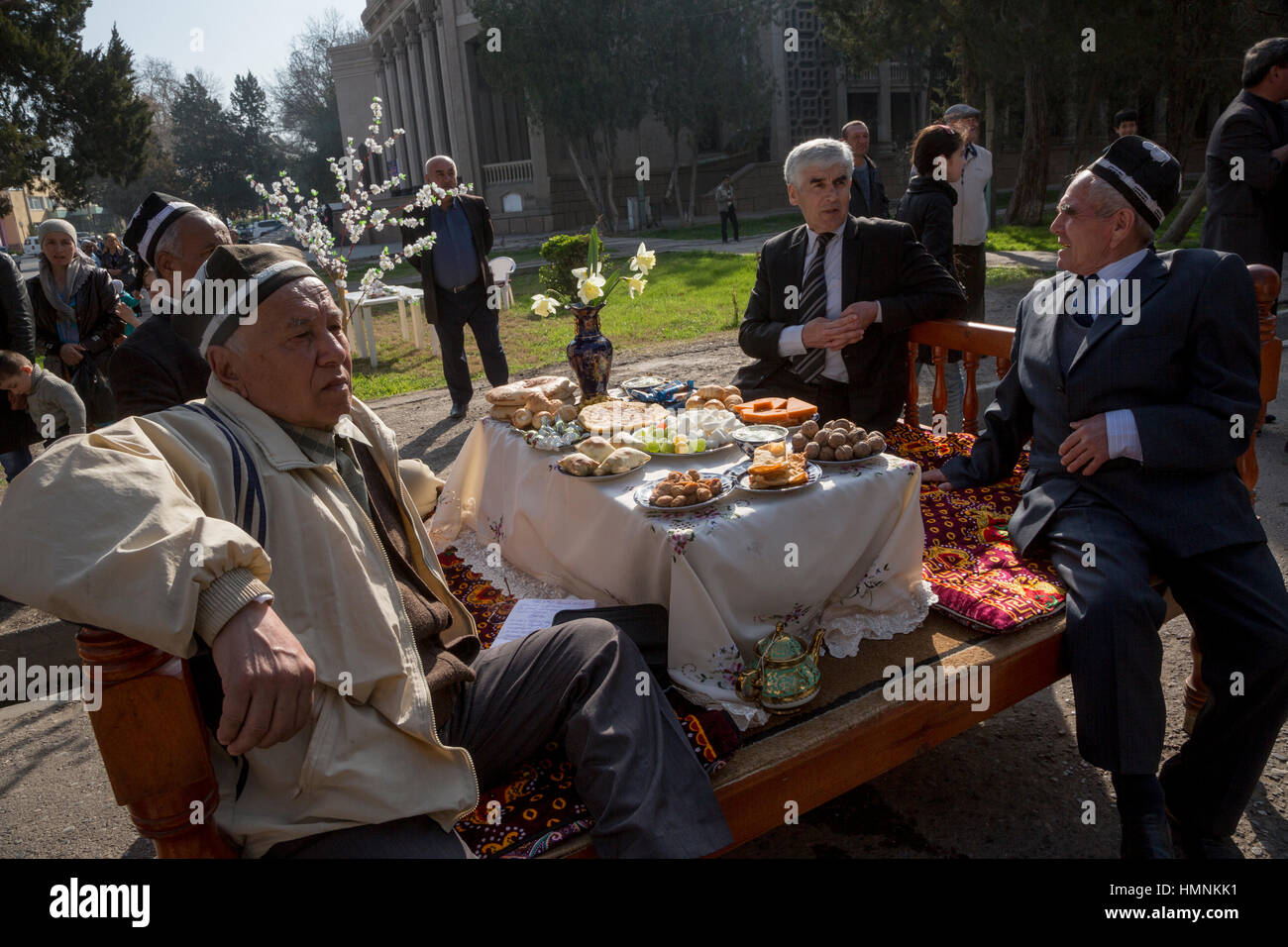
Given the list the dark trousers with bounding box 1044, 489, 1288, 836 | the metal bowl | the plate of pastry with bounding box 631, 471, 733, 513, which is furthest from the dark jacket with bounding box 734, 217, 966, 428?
the dark trousers with bounding box 1044, 489, 1288, 836

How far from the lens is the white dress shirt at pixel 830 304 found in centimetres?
429

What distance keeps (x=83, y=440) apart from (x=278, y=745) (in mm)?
732

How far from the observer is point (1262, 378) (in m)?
3.48

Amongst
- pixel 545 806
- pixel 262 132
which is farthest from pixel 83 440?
pixel 262 132

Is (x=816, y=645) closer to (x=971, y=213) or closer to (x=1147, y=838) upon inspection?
(x=1147, y=838)

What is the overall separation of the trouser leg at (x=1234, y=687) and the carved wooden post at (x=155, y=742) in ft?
8.76

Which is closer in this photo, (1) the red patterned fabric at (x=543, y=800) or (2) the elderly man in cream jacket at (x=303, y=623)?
(2) the elderly man in cream jacket at (x=303, y=623)

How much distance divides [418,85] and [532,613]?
40516 mm

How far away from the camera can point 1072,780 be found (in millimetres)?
3021

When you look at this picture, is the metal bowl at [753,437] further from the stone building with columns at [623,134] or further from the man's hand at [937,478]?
the stone building with columns at [623,134]

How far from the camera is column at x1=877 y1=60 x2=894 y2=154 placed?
36656mm

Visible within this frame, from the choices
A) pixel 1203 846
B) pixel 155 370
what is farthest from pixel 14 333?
pixel 1203 846

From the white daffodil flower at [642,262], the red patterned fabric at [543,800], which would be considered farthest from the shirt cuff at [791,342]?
the red patterned fabric at [543,800]
